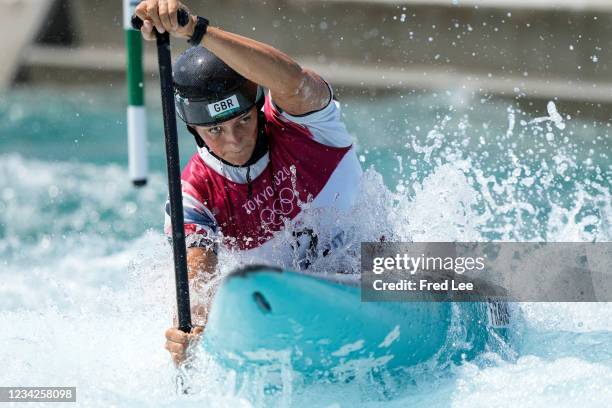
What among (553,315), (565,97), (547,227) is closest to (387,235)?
(553,315)

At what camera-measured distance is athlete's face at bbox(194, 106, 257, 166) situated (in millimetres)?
2996

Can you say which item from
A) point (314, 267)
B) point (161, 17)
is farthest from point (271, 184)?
point (161, 17)

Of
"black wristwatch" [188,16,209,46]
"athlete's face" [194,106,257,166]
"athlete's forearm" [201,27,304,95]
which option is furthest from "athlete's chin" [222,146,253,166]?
"black wristwatch" [188,16,209,46]

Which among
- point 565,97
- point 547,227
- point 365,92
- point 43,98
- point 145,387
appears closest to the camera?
point 145,387

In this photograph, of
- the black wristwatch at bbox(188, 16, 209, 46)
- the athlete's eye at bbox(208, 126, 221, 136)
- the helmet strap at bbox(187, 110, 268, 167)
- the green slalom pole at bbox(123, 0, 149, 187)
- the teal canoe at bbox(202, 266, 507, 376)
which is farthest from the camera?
the green slalom pole at bbox(123, 0, 149, 187)

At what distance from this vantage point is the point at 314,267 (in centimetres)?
326

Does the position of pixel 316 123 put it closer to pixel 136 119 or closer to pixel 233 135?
pixel 233 135

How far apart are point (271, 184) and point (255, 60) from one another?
585 millimetres

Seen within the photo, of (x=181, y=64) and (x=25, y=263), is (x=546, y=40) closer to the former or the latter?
(x=25, y=263)

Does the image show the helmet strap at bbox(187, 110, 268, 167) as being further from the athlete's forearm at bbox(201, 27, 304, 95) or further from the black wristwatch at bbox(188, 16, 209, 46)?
the black wristwatch at bbox(188, 16, 209, 46)

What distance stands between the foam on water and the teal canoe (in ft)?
0.28

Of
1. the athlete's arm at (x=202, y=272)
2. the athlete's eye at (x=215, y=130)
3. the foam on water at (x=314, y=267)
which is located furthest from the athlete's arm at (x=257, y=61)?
the athlete's arm at (x=202, y=272)

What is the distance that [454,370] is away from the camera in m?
3.02

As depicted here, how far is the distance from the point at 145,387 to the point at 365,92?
15.9 feet
